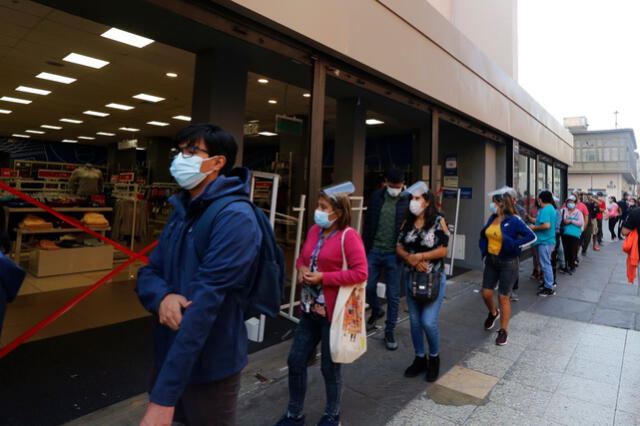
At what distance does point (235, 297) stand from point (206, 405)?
0.41m

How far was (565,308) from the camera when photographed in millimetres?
5742

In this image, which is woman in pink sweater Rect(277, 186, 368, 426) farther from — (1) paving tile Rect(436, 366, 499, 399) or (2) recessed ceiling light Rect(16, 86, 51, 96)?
(2) recessed ceiling light Rect(16, 86, 51, 96)

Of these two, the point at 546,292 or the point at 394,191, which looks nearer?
the point at 394,191

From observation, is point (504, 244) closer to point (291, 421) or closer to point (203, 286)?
point (291, 421)

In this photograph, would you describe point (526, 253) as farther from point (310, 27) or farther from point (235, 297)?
point (235, 297)

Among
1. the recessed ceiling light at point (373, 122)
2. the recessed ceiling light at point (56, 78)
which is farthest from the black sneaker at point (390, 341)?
the recessed ceiling light at point (56, 78)

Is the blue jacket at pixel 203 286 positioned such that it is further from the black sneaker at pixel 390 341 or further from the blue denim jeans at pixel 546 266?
the blue denim jeans at pixel 546 266

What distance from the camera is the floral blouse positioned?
3326 millimetres

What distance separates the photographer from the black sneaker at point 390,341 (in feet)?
13.2

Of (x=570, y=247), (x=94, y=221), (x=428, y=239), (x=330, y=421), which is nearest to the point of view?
(x=330, y=421)

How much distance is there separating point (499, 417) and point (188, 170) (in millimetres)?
2789

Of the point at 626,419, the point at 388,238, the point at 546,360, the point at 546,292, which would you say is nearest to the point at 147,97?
the point at 388,238

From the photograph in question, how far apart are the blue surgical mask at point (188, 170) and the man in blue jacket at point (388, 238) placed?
2.86m

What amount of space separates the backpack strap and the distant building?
49.3 m
